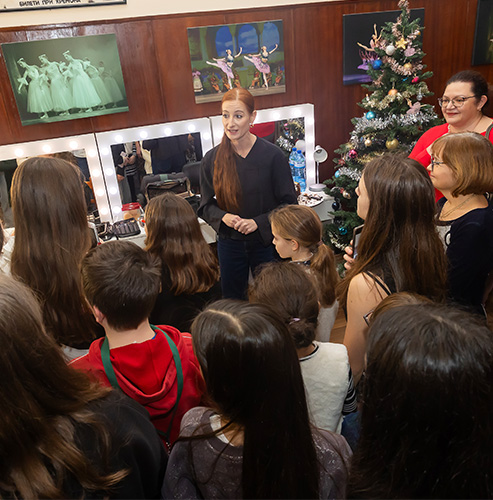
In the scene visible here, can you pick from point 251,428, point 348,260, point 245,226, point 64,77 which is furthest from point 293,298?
point 64,77

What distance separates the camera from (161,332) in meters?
1.39

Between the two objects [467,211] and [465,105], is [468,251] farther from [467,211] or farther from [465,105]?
[465,105]

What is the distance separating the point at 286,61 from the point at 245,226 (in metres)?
2.04

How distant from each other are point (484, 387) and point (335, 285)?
1.19 metres

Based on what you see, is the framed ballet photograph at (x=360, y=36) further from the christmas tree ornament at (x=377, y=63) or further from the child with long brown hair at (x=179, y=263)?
the child with long brown hair at (x=179, y=263)

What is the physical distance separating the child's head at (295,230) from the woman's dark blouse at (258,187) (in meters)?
0.47

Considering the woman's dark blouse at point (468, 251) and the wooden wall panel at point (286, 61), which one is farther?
the wooden wall panel at point (286, 61)

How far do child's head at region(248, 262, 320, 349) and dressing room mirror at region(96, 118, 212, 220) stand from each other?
8.17 ft

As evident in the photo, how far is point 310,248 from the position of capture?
2125 millimetres

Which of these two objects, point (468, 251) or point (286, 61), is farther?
point (286, 61)

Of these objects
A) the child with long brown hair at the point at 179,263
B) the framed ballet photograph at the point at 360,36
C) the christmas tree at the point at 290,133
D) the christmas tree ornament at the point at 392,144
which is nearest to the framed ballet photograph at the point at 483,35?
the framed ballet photograph at the point at 360,36

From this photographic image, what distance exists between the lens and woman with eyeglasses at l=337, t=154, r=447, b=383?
1.50 metres

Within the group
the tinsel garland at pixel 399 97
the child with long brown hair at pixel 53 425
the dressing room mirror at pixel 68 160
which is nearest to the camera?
the child with long brown hair at pixel 53 425

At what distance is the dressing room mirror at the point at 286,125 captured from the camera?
12.9 feet
